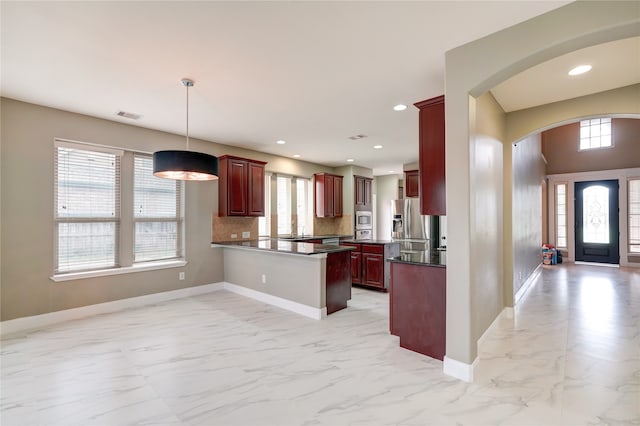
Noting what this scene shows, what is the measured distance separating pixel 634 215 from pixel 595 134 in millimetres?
2352

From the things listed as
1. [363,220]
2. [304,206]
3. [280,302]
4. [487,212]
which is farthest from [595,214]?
[280,302]

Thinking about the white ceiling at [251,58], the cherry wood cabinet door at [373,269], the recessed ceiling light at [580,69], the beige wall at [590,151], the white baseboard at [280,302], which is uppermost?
the beige wall at [590,151]

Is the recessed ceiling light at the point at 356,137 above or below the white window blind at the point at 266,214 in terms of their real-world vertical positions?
→ above

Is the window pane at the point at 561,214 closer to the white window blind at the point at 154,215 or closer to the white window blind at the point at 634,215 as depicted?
the white window blind at the point at 634,215

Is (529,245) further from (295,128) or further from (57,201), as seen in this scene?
(57,201)

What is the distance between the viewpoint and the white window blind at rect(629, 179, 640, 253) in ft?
23.8

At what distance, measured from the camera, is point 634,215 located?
730cm

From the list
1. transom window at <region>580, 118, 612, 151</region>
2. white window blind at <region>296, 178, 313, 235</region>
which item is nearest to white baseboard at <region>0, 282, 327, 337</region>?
white window blind at <region>296, 178, 313, 235</region>

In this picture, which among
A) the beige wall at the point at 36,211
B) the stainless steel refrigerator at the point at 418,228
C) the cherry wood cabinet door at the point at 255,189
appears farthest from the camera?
the stainless steel refrigerator at the point at 418,228

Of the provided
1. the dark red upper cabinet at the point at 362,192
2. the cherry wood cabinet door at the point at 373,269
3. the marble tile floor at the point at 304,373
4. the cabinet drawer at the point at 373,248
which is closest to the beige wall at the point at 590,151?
the dark red upper cabinet at the point at 362,192

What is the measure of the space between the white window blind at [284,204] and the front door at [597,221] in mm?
8162

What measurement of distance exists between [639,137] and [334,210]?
7.81 meters

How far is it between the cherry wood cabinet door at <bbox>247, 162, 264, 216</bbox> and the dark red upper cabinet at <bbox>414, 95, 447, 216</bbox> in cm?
361

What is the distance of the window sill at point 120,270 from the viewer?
3.82 m
